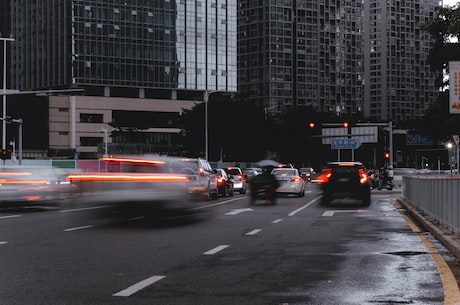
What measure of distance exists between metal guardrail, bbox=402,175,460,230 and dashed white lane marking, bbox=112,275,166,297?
710 cm

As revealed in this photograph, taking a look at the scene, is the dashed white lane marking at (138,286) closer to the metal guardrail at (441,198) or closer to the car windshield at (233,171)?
the metal guardrail at (441,198)

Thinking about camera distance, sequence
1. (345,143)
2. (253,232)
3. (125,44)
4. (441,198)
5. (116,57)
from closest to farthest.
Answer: (253,232) < (441,198) < (345,143) < (116,57) < (125,44)

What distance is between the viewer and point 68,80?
115688 mm

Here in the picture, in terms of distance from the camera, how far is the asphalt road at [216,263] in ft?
28.5

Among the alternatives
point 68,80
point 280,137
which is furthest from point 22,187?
point 68,80

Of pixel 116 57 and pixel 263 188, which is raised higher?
pixel 116 57

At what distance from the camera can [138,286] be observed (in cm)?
935

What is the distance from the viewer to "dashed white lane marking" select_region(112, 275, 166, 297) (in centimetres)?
876

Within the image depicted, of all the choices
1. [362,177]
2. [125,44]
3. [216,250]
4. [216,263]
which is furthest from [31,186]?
[125,44]

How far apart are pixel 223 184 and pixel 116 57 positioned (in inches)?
3247

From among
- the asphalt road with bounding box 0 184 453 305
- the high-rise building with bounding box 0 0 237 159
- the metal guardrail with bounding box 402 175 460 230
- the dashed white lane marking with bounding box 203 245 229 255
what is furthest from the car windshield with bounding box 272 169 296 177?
the high-rise building with bounding box 0 0 237 159

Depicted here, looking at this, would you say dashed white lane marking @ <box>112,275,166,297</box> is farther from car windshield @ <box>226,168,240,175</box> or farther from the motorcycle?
car windshield @ <box>226,168,240,175</box>

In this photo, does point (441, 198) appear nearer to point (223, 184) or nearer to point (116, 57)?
point (223, 184)

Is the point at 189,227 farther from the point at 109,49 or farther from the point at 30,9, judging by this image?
the point at 30,9
